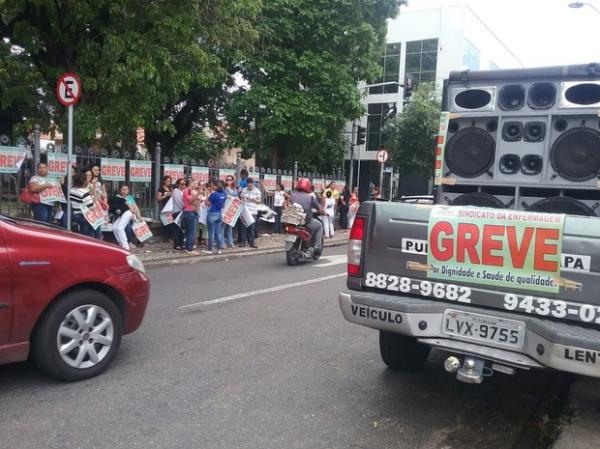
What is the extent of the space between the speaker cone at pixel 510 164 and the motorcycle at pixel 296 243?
5473mm

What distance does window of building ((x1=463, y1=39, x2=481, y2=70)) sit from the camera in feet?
125

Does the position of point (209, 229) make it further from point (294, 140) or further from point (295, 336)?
point (294, 140)

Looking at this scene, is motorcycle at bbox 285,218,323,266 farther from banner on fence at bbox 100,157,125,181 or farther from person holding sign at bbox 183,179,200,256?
banner on fence at bbox 100,157,125,181

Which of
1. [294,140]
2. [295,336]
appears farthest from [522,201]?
[294,140]

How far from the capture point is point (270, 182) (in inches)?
695

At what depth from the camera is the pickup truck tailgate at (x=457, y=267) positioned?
3.26 m

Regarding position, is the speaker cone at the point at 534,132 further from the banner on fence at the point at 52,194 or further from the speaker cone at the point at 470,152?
the banner on fence at the point at 52,194

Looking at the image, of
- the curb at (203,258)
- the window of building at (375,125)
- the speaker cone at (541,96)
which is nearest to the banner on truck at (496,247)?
the speaker cone at (541,96)

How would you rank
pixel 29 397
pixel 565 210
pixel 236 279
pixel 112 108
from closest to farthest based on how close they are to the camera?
pixel 29 397, pixel 565 210, pixel 236 279, pixel 112 108

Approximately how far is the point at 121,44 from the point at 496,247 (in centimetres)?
932

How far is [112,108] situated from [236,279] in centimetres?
514

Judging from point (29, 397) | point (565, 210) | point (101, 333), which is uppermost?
point (565, 210)

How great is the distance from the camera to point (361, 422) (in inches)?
151

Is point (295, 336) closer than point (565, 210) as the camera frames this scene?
No
